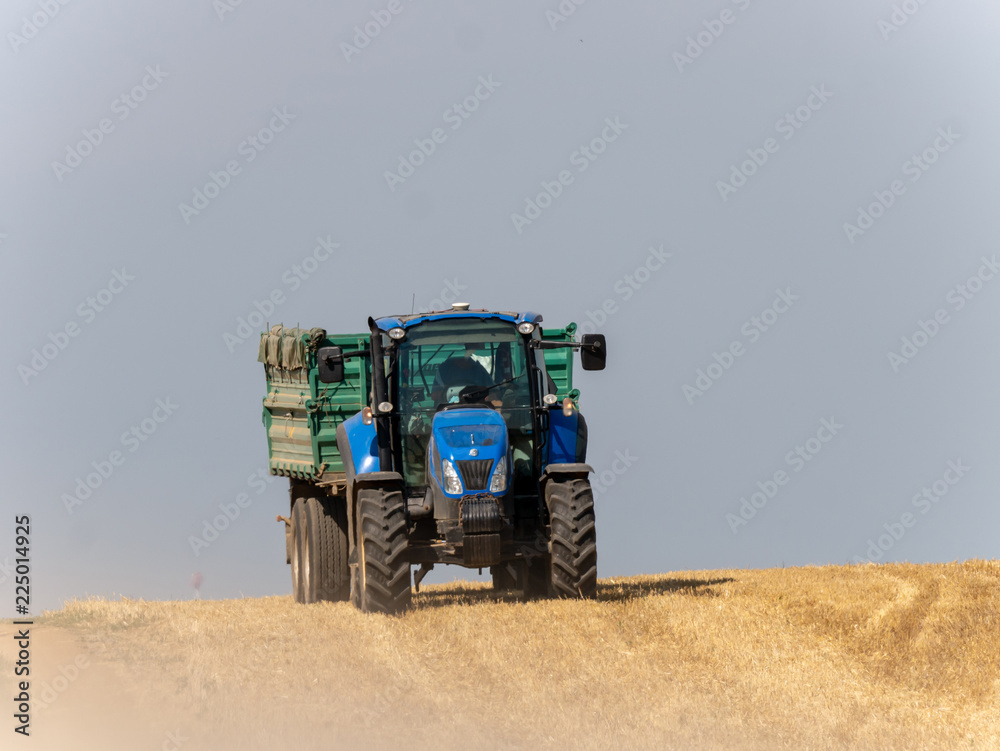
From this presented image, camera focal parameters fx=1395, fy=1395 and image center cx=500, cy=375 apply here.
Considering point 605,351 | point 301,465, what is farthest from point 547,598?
point 301,465

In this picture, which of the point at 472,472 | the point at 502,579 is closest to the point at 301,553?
the point at 502,579

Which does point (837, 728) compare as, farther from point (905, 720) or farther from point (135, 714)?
point (135, 714)

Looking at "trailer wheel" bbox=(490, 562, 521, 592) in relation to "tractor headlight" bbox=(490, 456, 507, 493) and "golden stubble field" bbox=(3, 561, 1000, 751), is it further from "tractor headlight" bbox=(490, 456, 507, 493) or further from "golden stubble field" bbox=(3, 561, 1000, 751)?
"tractor headlight" bbox=(490, 456, 507, 493)

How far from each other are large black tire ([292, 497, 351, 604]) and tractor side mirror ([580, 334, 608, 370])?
168 inches

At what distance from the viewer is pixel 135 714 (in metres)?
9.48

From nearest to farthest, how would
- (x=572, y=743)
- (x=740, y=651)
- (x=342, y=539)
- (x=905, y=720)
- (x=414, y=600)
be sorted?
(x=572, y=743) → (x=905, y=720) → (x=740, y=651) → (x=414, y=600) → (x=342, y=539)

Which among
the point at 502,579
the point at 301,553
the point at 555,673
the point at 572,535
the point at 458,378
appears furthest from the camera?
the point at 301,553

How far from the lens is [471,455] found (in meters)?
12.9

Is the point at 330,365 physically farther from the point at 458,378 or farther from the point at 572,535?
the point at 572,535

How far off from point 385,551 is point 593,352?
2.70 m

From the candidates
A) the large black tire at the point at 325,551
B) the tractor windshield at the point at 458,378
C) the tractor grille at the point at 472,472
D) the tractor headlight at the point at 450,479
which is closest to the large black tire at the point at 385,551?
the tractor headlight at the point at 450,479

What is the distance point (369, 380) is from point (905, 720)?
7175 mm

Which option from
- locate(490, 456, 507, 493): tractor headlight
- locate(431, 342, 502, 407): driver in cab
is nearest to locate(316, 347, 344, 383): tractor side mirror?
locate(431, 342, 502, 407): driver in cab

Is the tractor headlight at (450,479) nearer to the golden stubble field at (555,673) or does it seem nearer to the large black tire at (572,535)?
the large black tire at (572,535)
